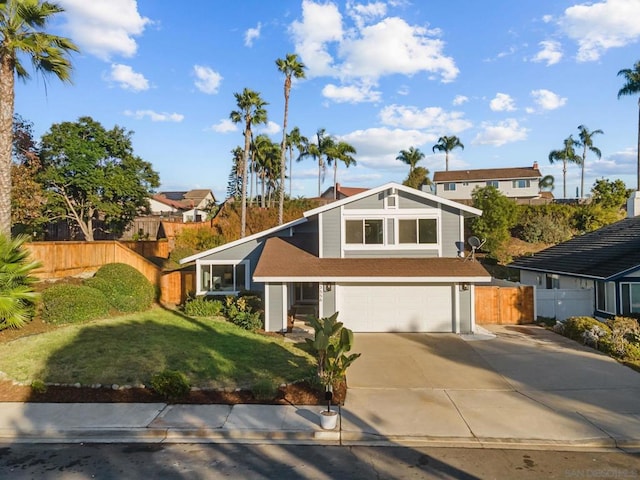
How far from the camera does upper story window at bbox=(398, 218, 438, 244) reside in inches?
715

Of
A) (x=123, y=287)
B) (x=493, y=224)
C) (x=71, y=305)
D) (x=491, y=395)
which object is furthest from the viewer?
(x=493, y=224)

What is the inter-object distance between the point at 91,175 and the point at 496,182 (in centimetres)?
4995

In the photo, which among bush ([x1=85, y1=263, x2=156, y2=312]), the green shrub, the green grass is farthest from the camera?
bush ([x1=85, y1=263, x2=156, y2=312])

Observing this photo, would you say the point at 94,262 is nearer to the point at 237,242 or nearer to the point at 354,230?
the point at 237,242

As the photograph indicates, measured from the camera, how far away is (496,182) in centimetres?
5847

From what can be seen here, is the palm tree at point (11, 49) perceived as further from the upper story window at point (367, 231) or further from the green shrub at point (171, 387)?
the upper story window at point (367, 231)

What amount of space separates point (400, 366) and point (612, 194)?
111ft

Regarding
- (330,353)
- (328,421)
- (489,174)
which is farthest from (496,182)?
(328,421)

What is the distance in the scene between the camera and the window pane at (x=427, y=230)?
59.5 ft

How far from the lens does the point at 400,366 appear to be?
12.9 meters

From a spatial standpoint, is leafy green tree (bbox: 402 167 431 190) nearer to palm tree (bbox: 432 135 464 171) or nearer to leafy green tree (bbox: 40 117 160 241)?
palm tree (bbox: 432 135 464 171)

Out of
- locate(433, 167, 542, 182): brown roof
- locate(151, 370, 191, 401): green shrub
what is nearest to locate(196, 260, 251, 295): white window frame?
locate(151, 370, 191, 401): green shrub

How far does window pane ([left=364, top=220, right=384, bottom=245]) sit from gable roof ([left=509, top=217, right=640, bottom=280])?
30.7ft

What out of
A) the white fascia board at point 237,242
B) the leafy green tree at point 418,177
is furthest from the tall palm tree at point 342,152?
the white fascia board at point 237,242
